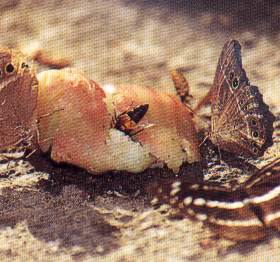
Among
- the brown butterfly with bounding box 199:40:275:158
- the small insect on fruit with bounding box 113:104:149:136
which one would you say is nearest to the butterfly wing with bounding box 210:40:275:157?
the brown butterfly with bounding box 199:40:275:158

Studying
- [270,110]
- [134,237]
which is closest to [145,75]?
[270,110]

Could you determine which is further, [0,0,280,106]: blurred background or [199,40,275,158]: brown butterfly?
[0,0,280,106]: blurred background

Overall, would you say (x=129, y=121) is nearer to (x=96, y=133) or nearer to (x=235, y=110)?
(x=96, y=133)

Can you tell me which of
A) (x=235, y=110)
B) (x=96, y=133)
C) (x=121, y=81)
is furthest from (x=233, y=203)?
(x=121, y=81)

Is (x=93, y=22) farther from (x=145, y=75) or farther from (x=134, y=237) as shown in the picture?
(x=134, y=237)

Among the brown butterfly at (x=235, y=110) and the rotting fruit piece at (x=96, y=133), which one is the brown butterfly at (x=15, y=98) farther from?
the brown butterfly at (x=235, y=110)

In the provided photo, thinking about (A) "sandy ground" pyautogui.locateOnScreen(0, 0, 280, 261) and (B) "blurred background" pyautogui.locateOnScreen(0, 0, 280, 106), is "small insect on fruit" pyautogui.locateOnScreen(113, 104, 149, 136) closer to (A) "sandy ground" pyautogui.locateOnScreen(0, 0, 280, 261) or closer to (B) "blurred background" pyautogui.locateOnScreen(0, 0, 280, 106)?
(A) "sandy ground" pyautogui.locateOnScreen(0, 0, 280, 261)
